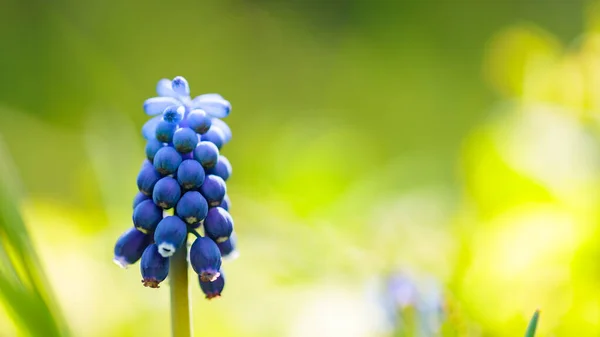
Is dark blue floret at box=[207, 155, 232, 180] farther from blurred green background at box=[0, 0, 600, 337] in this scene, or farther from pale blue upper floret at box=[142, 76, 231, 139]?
blurred green background at box=[0, 0, 600, 337]

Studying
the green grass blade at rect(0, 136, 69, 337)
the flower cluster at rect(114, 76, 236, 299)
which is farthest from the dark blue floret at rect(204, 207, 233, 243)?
the green grass blade at rect(0, 136, 69, 337)

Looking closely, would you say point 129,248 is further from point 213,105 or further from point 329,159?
point 329,159

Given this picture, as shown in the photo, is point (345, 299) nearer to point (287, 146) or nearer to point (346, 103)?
point (287, 146)

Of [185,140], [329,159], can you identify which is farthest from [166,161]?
[329,159]

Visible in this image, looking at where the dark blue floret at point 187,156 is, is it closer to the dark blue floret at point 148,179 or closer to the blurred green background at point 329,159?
the dark blue floret at point 148,179

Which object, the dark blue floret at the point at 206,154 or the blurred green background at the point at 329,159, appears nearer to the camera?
the dark blue floret at the point at 206,154

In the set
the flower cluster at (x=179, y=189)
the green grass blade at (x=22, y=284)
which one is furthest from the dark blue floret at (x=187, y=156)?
the green grass blade at (x=22, y=284)

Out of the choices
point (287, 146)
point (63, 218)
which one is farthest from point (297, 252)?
point (287, 146)
